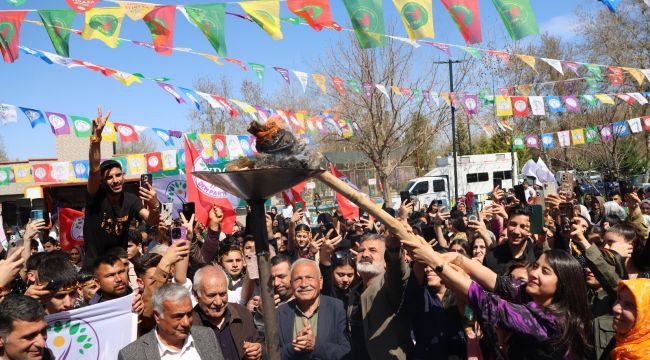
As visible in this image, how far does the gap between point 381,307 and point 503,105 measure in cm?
1405

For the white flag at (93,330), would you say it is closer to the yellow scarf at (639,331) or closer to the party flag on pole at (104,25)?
the yellow scarf at (639,331)

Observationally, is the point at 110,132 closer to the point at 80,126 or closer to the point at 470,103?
the point at 80,126

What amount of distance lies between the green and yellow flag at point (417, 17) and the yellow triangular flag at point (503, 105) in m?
9.48

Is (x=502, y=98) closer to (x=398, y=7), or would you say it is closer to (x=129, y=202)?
(x=398, y=7)

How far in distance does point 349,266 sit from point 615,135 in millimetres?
21908

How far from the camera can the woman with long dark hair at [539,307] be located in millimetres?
3361

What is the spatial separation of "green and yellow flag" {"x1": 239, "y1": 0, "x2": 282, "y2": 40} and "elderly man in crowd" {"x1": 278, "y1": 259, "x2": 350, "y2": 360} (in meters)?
4.18

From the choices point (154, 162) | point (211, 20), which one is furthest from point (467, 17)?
point (154, 162)

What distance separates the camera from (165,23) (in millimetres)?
8188

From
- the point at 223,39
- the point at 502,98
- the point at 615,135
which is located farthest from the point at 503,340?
the point at 615,135

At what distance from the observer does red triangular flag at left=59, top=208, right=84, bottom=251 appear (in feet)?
27.1

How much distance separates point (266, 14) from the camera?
8117 mm

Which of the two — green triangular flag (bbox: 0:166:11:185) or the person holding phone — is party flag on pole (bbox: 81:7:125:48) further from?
green triangular flag (bbox: 0:166:11:185)

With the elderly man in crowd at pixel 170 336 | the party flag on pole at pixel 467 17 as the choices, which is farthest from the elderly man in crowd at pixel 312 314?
the party flag on pole at pixel 467 17
